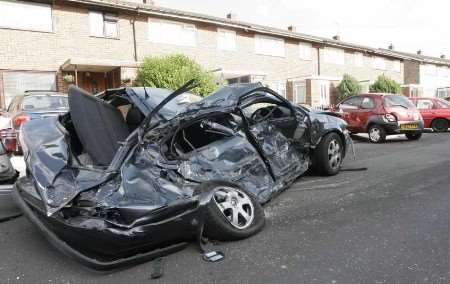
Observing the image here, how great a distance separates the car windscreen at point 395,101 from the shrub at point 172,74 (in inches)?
240

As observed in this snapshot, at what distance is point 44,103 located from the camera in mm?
8172

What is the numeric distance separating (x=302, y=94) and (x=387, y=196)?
19.2 m

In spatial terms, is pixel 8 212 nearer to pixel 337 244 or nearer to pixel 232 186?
pixel 232 186

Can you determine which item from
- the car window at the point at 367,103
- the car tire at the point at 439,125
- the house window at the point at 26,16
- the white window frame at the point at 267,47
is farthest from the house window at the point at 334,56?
the house window at the point at 26,16

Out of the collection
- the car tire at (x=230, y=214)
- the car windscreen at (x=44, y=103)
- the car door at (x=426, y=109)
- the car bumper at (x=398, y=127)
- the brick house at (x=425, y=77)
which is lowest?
the car tire at (x=230, y=214)

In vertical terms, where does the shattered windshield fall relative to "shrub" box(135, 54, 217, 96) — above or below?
below

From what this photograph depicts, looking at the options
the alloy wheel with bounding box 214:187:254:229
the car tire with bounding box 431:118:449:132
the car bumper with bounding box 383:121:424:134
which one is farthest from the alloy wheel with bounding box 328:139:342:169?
the car tire with bounding box 431:118:449:132

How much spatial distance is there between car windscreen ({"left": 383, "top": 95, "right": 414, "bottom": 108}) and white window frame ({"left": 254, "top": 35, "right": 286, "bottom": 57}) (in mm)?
11685

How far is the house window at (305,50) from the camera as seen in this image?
24297 mm

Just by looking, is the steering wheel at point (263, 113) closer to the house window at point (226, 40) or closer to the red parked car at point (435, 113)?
the red parked car at point (435, 113)

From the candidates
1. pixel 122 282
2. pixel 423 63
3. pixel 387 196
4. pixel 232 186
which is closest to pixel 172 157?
pixel 232 186

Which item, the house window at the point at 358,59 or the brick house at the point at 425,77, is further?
the brick house at the point at 425,77

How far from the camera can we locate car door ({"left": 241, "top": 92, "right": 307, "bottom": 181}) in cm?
448

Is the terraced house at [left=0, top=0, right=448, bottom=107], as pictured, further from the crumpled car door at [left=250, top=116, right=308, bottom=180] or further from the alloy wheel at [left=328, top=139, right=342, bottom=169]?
the crumpled car door at [left=250, top=116, right=308, bottom=180]
